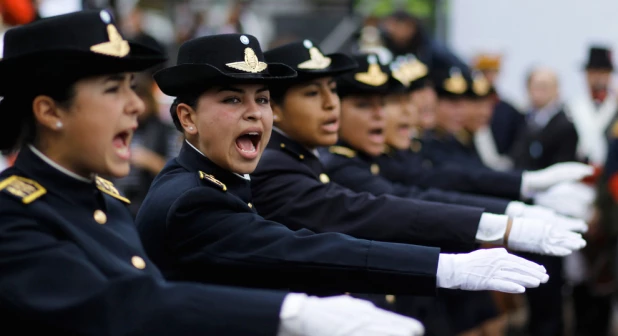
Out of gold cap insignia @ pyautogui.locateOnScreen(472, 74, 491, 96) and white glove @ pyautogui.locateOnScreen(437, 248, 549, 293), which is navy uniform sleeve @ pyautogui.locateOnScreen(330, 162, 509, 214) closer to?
white glove @ pyautogui.locateOnScreen(437, 248, 549, 293)

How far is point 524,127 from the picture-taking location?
1152 centimetres

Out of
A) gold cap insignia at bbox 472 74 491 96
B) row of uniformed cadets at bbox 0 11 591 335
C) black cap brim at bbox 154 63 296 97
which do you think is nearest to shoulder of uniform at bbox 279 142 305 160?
row of uniformed cadets at bbox 0 11 591 335

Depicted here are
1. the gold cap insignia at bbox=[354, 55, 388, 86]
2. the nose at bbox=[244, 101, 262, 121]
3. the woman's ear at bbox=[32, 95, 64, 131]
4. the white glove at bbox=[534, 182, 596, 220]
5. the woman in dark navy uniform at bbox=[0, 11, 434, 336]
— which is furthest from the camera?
the white glove at bbox=[534, 182, 596, 220]

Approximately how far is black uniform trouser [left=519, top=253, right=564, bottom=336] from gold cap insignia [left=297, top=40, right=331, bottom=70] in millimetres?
5272

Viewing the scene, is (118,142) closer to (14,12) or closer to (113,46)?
(113,46)

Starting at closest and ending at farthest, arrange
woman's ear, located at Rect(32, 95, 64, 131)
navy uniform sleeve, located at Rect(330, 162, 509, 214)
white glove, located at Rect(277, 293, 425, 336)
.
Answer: white glove, located at Rect(277, 293, 425, 336) < woman's ear, located at Rect(32, 95, 64, 131) < navy uniform sleeve, located at Rect(330, 162, 509, 214)

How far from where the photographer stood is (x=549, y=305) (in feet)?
32.1

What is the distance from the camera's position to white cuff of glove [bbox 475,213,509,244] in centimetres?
459

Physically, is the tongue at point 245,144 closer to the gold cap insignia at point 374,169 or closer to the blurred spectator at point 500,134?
the gold cap insignia at point 374,169

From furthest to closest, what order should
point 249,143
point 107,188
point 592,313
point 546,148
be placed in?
point 546,148 → point 592,313 → point 249,143 → point 107,188

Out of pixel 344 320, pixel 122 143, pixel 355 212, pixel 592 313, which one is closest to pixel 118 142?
pixel 122 143

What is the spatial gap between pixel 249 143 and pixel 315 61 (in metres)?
1.07

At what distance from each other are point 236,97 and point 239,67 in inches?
4.2

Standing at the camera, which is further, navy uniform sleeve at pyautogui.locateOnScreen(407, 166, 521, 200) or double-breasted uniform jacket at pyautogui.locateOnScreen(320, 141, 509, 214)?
navy uniform sleeve at pyautogui.locateOnScreen(407, 166, 521, 200)
